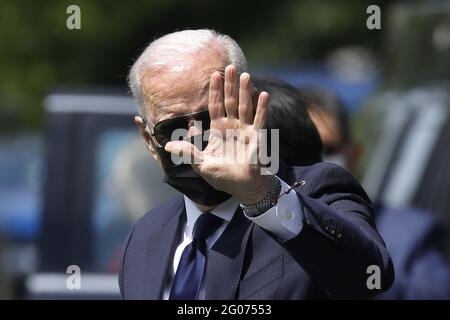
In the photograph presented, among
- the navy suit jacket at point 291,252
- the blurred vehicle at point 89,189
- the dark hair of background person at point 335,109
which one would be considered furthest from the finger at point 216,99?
the blurred vehicle at point 89,189

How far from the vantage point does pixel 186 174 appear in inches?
109

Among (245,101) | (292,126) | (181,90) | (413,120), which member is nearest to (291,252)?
(245,101)

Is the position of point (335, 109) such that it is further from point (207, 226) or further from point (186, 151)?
point (186, 151)

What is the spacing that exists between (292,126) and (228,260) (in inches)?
28.3

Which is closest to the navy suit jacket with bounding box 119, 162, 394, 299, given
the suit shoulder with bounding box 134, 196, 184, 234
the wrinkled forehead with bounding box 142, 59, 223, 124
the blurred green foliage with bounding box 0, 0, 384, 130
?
the suit shoulder with bounding box 134, 196, 184, 234

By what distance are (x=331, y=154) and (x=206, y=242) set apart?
199cm

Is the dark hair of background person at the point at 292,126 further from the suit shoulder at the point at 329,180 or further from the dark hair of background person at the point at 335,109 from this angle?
the dark hair of background person at the point at 335,109

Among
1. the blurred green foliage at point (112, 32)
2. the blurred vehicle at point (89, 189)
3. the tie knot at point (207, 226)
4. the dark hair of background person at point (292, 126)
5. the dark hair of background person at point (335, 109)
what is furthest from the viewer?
the blurred green foliage at point (112, 32)

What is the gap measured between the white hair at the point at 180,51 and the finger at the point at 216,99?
20cm

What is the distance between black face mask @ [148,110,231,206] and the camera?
2736 mm

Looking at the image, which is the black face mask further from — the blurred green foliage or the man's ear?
the blurred green foliage

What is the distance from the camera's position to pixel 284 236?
8.58 ft

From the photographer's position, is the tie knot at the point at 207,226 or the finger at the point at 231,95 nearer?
the finger at the point at 231,95

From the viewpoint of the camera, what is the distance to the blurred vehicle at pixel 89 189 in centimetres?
530
